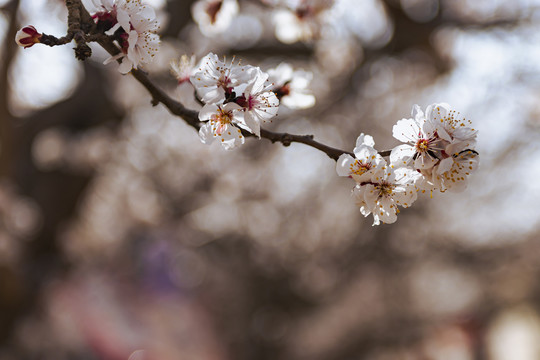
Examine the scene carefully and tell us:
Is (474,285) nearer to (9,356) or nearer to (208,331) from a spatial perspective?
(208,331)

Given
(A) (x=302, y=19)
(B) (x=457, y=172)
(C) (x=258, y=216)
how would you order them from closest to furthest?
(B) (x=457, y=172) < (A) (x=302, y=19) < (C) (x=258, y=216)

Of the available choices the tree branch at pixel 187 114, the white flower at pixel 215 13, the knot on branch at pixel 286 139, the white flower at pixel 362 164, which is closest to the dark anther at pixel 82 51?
the tree branch at pixel 187 114

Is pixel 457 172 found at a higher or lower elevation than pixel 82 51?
lower

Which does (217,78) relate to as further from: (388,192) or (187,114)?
(388,192)

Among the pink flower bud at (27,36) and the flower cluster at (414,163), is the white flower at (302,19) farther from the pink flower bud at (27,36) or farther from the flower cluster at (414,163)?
the pink flower bud at (27,36)

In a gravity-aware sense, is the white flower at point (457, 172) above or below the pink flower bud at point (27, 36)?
below

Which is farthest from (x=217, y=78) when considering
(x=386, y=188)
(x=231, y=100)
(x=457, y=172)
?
(x=457, y=172)

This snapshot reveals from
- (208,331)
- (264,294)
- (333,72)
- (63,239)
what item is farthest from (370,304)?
(63,239)
